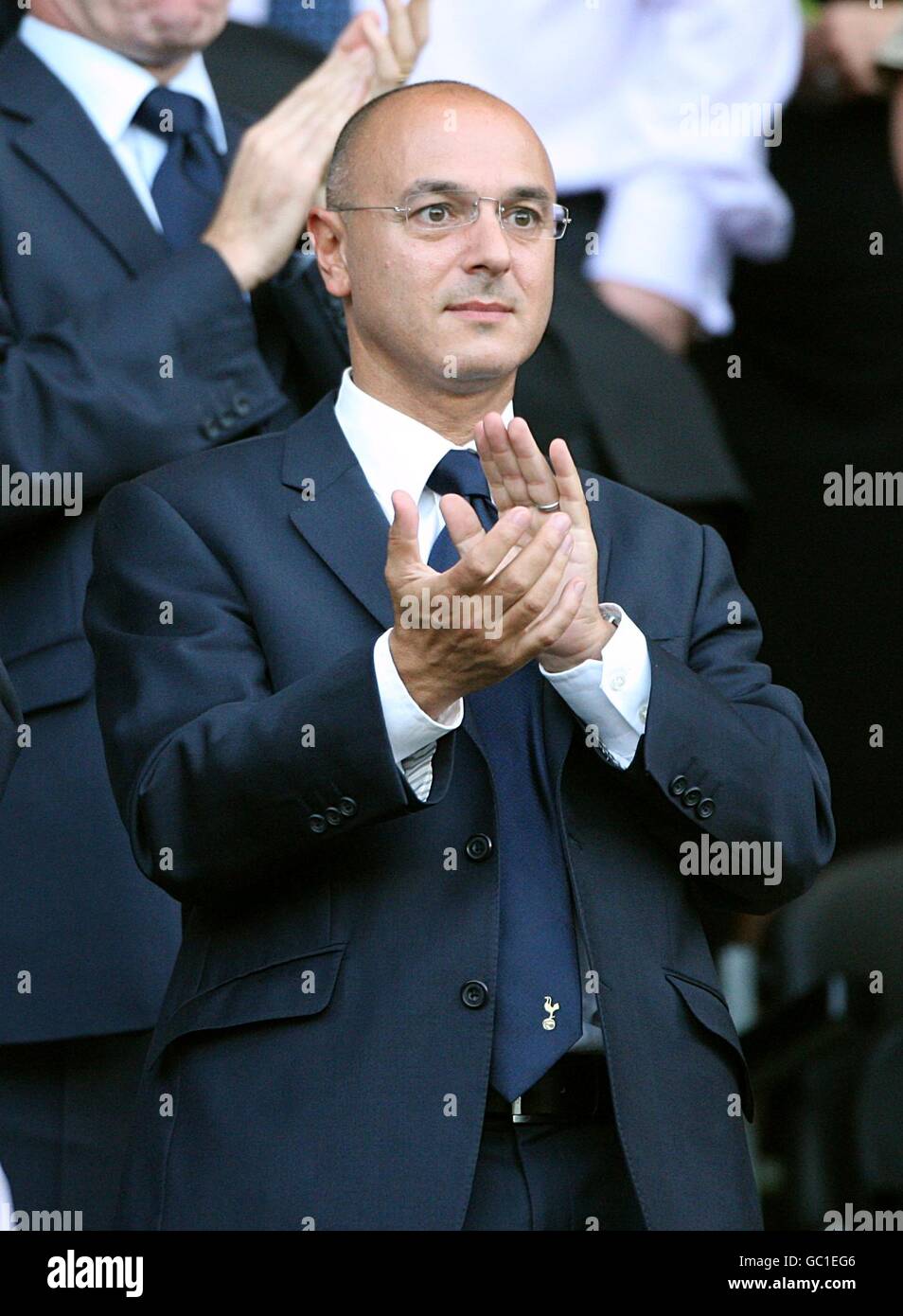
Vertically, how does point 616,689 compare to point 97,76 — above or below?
below

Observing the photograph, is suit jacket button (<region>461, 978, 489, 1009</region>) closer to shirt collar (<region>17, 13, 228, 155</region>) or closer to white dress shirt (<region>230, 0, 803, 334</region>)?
shirt collar (<region>17, 13, 228, 155</region>)

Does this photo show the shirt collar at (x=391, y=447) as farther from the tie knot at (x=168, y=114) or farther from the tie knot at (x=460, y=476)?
the tie knot at (x=168, y=114)

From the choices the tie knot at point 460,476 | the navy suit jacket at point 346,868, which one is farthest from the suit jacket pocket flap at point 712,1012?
the tie knot at point 460,476

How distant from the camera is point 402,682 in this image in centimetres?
285

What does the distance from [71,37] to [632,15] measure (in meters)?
1.25

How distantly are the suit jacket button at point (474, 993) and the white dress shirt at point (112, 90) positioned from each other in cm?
153

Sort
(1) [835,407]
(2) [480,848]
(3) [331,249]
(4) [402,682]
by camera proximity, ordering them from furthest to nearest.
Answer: (1) [835,407] → (3) [331,249] → (2) [480,848] → (4) [402,682]

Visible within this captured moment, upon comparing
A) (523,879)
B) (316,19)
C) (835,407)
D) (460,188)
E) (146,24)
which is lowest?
(523,879)

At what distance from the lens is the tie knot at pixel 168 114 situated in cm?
400

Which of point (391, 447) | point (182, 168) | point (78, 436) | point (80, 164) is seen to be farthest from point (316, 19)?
point (391, 447)

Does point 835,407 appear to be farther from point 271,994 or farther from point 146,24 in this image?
point 271,994

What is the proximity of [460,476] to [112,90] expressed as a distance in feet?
3.79
